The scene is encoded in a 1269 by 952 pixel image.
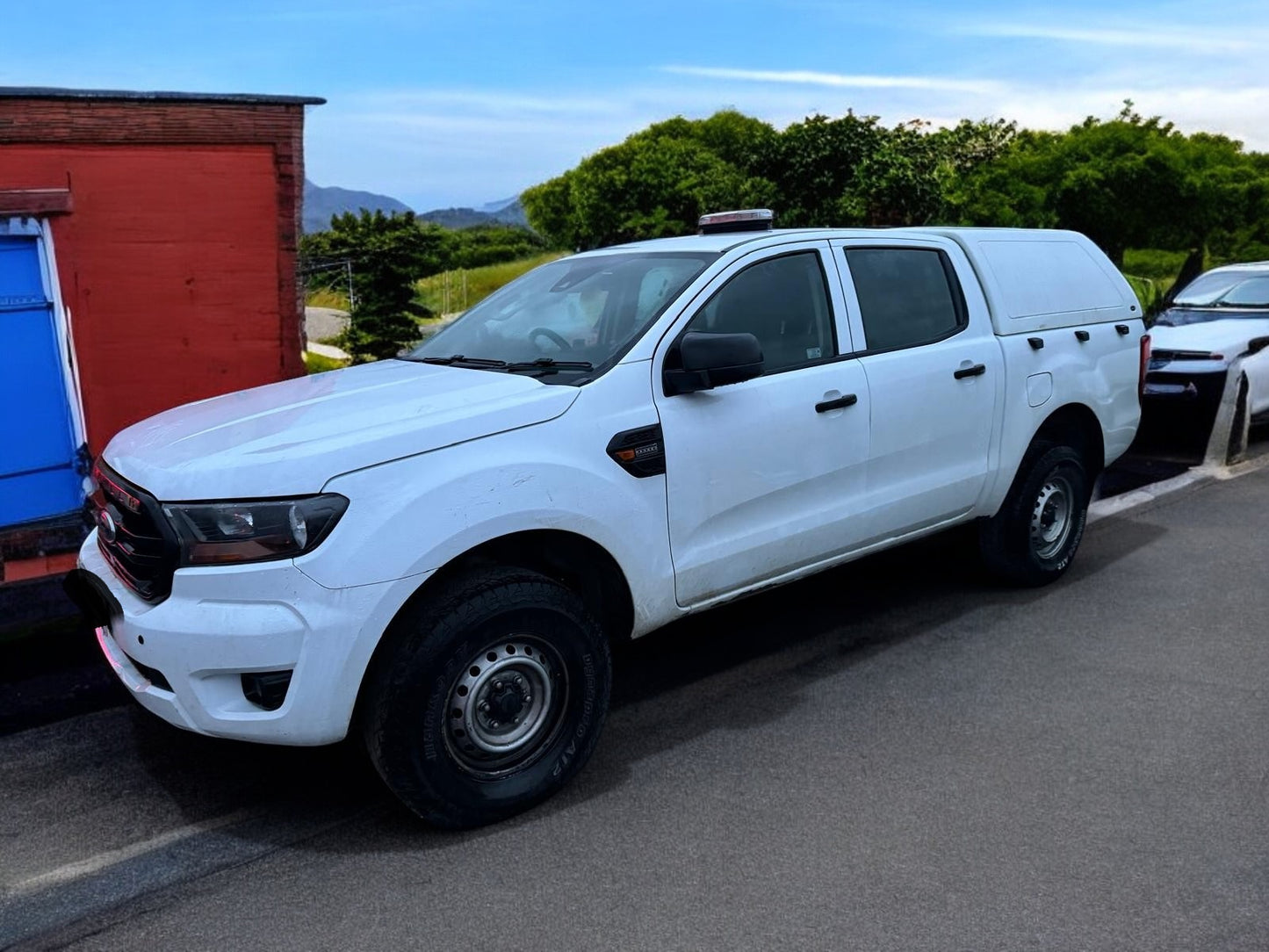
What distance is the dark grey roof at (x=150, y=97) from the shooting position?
7.36 metres

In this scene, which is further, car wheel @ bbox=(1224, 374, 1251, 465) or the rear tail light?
car wheel @ bbox=(1224, 374, 1251, 465)

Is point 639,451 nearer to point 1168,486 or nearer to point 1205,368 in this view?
point 1168,486

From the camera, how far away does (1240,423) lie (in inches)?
378

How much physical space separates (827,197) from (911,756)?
1770 centimetres

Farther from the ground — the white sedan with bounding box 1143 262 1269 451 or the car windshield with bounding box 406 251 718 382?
the car windshield with bounding box 406 251 718 382

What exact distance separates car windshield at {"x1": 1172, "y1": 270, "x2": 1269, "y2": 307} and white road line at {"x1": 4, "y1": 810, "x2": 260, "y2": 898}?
10311 millimetres

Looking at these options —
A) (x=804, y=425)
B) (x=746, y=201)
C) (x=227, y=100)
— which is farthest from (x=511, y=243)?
(x=804, y=425)

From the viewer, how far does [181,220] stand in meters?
Result: 8.05

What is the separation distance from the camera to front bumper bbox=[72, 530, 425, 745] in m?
3.30

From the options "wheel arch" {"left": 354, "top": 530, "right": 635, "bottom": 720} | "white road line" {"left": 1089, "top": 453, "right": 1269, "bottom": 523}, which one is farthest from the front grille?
"white road line" {"left": 1089, "top": 453, "right": 1269, "bottom": 523}

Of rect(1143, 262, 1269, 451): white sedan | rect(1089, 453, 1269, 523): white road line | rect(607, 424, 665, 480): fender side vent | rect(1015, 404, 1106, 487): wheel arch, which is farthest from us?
rect(1143, 262, 1269, 451): white sedan

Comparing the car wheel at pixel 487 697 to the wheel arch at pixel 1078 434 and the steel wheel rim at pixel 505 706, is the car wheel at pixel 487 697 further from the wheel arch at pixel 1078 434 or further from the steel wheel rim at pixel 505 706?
the wheel arch at pixel 1078 434

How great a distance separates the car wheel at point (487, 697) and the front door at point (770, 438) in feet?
1.92

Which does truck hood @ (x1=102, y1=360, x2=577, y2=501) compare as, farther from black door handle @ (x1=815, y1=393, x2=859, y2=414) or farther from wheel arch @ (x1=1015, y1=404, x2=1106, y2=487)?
wheel arch @ (x1=1015, y1=404, x2=1106, y2=487)
